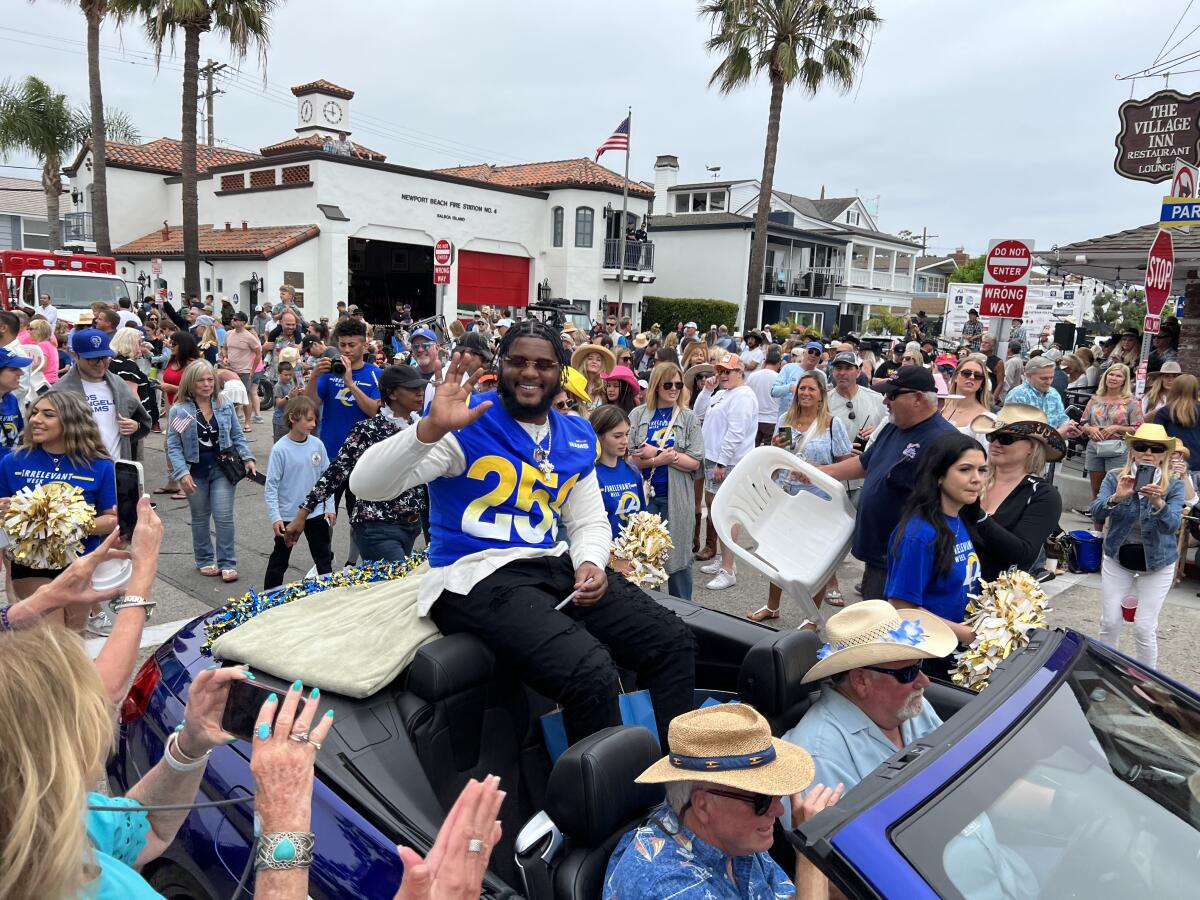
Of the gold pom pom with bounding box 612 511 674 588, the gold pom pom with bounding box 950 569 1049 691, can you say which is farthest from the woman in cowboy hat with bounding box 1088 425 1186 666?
the gold pom pom with bounding box 612 511 674 588

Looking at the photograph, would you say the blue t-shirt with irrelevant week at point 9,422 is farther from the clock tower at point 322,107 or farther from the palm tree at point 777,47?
the clock tower at point 322,107

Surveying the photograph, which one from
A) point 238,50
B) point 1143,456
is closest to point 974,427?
point 1143,456

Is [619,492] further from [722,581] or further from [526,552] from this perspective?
[526,552]

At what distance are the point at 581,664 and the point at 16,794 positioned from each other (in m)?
1.73

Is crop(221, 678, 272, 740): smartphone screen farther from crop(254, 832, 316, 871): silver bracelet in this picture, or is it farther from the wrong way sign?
the wrong way sign

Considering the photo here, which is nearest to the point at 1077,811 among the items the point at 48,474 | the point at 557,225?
the point at 48,474

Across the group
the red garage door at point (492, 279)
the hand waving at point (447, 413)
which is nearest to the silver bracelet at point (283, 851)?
the hand waving at point (447, 413)

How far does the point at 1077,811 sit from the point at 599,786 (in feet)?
3.74

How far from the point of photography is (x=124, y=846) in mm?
1648

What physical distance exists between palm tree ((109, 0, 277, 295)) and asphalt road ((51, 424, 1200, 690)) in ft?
45.9

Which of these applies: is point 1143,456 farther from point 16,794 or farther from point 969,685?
point 16,794

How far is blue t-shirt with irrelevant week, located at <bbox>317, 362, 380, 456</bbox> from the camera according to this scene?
21.9ft

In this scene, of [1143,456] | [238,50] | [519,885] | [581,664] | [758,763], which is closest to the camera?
[758,763]

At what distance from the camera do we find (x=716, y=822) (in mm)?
1917
